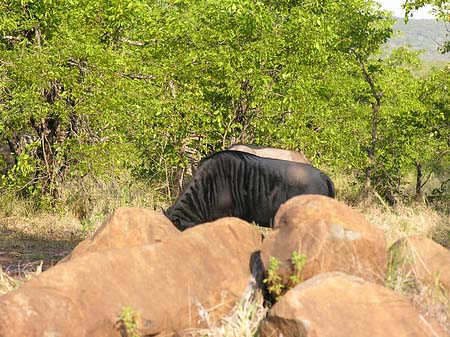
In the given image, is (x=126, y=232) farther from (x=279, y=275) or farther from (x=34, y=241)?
(x=34, y=241)

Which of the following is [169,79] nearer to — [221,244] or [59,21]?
[59,21]

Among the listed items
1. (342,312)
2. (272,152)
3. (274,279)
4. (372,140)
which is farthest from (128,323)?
(372,140)

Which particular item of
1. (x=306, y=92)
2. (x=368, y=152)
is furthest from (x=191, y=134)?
(x=368, y=152)

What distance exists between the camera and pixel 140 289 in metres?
4.82

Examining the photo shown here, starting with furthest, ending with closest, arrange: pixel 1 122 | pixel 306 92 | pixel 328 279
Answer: pixel 306 92 < pixel 1 122 < pixel 328 279

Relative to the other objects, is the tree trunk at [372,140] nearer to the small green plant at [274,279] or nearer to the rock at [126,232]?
the rock at [126,232]

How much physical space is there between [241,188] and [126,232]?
11.2 ft

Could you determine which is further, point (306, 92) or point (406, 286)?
point (306, 92)

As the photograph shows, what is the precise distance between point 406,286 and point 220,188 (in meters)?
3.90

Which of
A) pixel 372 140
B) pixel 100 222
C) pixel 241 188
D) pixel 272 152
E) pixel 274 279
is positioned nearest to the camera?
pixel 274 279

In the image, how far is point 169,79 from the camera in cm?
1234

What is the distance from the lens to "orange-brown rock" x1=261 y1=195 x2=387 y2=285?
4.79m

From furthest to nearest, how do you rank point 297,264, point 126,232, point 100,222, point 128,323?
point 100,222, point 126,232, point 297,264, point 128,323

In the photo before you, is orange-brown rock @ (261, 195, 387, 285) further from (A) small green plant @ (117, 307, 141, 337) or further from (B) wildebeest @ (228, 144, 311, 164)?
(B) wildebeest @ (228, 144, 311, 164)
